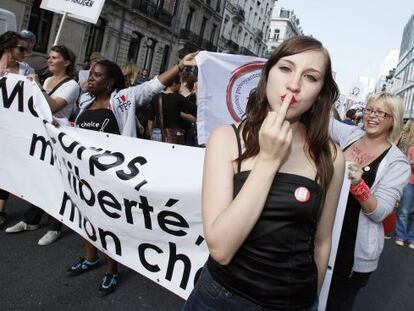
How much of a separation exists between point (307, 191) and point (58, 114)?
296 cm

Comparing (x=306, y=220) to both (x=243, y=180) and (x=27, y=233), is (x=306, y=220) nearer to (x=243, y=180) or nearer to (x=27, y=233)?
(x=243, y=180)

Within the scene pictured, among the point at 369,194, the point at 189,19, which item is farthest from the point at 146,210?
the point at 189,19

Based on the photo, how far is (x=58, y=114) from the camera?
3717mm

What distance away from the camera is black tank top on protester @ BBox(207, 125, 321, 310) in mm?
1289

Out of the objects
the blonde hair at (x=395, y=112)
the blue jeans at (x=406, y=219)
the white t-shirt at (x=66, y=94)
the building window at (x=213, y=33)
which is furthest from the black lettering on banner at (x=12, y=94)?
the building window at (x=213, y=33)

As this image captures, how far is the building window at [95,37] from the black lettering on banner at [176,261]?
21379 mm

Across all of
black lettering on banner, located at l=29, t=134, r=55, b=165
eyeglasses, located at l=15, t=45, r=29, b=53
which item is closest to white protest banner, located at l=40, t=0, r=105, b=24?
eyeglasses, located at l=15, t=45, r=29, b=53

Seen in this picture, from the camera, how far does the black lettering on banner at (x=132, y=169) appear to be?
99.3 inches

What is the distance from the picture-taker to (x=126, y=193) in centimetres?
252

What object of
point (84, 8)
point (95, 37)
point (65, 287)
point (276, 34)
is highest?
point (276, 34)

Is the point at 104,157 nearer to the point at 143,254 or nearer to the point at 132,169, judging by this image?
the point at 132,169

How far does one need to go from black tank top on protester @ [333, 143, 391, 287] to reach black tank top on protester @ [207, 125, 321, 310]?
0.92m

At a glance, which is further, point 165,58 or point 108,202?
point 165,58

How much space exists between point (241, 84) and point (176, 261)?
226cm
